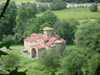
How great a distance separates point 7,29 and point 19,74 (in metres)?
36.2

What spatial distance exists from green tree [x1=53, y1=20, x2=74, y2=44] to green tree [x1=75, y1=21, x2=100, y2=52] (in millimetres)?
7756

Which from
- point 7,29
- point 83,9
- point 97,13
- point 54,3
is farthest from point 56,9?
point 7,29

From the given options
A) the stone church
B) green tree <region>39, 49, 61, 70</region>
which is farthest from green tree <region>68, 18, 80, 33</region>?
green tree <region>39, 49, 61, 70</region>

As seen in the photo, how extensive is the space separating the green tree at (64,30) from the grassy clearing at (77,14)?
7.18m

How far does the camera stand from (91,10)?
132ft

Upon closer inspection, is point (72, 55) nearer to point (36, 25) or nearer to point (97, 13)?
point (36, 25)

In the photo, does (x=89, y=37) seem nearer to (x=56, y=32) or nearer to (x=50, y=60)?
(x=50, y=60)

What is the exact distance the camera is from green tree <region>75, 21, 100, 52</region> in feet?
73.1

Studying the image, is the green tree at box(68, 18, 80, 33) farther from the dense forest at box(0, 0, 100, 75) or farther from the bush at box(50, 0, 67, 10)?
the bush at box(50, 0, 67, 10)

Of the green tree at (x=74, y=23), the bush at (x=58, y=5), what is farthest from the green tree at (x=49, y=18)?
the bush at (x=58, y=5)

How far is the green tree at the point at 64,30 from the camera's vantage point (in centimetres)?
3198

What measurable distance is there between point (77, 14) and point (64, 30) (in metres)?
11.1

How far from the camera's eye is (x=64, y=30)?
31984 mm

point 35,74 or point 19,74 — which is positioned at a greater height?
point 19,74
